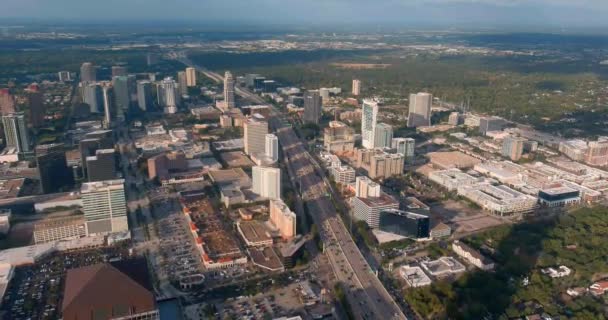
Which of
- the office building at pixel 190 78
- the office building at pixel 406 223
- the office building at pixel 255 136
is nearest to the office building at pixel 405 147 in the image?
the office building at pixel 255 136

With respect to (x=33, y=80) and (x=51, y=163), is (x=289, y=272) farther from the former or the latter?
(x=33, y=80)

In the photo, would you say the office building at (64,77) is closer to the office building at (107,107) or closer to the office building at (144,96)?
the office building at (144,96)

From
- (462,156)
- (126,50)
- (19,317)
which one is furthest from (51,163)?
(126,50)

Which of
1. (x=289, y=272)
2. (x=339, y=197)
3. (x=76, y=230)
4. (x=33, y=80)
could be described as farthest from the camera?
(x=33, y=80)

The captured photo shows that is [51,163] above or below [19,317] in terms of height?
above

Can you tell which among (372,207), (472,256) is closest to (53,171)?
(372,207)

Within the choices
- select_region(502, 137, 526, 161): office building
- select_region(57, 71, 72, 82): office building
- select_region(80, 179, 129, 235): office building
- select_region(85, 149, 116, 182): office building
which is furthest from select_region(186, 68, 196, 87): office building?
select_region(80, 179, 129, 235): office building

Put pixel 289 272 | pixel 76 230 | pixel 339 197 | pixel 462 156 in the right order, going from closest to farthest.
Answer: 1. pixel 289 272
2. pixel 76 230
3. pixel 339 197
4. pixel 462 156
